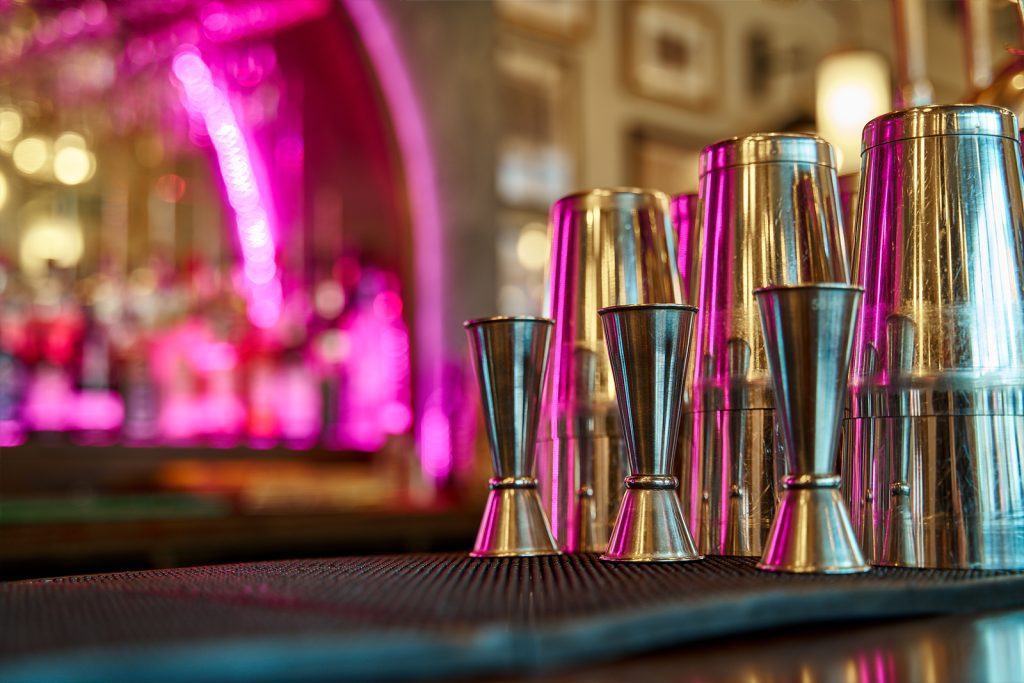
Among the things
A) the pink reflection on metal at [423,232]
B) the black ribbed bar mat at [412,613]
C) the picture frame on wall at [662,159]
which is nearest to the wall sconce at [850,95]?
the picture frame on wall at [662,159]

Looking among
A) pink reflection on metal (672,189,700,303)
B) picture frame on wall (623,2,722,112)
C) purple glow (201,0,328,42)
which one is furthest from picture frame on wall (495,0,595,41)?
pink reflection on metal (672,189,700,303)

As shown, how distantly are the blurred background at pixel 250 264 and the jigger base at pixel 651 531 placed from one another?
1.55 m

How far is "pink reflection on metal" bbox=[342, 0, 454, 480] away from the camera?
114 inches

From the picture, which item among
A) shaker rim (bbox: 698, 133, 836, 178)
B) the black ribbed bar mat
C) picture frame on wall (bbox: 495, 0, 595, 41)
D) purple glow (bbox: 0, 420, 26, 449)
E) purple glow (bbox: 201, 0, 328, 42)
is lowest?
the black ribbed bar mat

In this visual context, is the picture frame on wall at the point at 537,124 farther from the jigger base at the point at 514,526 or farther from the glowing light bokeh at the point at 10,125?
the jigger base at the point at 514,526

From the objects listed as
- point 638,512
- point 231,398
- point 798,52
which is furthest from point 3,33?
point 798,52

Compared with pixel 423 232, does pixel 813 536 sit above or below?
below

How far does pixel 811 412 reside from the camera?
57cm

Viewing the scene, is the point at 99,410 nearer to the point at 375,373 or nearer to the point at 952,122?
the point at 375,373

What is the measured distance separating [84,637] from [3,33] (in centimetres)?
227

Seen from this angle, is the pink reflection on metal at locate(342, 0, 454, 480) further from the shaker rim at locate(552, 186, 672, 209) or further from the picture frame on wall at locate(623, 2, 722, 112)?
the shaker rim at locate(552, 186, 672, 209)

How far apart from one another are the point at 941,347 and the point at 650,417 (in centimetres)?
16

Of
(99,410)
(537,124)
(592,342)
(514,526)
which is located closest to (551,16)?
(537,124)

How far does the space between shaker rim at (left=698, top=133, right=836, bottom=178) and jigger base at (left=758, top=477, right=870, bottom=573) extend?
235 mm
